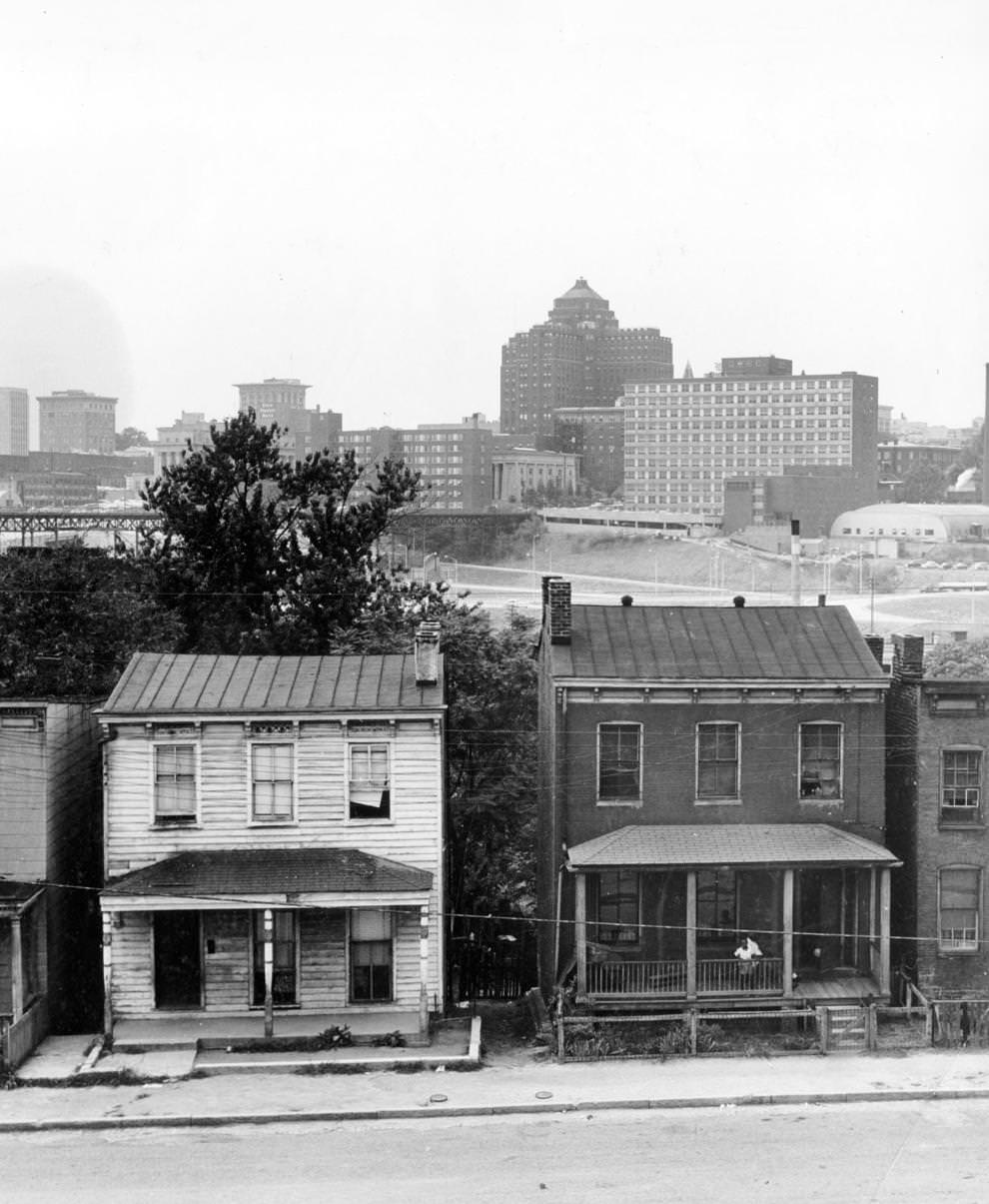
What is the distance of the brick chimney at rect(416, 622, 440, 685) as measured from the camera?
1136 inches

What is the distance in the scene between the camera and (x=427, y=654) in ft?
94.9

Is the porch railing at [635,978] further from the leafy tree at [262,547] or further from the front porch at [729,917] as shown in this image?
the leafy tree at [262,547]

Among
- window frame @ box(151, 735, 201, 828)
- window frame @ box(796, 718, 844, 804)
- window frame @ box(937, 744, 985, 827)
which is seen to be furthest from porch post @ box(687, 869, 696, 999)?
window frame @ box(151, 735, 201, 828)

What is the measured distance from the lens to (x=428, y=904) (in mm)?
28016

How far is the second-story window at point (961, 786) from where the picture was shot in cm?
2986

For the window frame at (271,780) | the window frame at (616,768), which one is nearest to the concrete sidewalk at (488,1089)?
the window frame at (271,780)

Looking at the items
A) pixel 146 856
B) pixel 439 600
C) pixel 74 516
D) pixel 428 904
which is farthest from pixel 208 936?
pixel 74 516

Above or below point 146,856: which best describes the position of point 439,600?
above

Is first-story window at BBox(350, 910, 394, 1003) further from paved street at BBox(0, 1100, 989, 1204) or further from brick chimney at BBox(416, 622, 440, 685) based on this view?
paved street at BBox(0, 1100, 989, 1204)

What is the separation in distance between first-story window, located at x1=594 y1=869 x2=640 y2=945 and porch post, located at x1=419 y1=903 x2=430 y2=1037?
3703 mm

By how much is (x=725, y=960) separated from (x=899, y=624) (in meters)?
98.7

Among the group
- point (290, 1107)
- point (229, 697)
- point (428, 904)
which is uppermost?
point (229, 697)

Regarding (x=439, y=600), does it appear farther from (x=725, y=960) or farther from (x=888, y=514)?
(x=888, y=514)

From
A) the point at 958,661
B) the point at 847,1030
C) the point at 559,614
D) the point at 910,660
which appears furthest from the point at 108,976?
the point at 958,661
